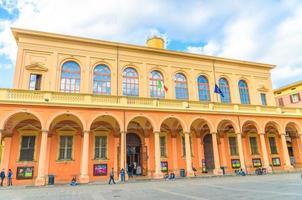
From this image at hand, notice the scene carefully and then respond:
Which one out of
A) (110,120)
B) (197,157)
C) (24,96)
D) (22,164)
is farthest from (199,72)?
(22,164)

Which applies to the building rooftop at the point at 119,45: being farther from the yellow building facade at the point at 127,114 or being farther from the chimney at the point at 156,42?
the chimney at the point at 156,42

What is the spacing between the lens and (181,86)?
24.3 meters

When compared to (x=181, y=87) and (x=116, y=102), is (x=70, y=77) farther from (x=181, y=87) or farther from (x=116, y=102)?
(x=181, y=87)

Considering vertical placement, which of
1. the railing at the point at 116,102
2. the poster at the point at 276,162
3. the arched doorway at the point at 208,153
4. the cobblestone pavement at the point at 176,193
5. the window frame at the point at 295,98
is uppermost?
the window frame at the point at 295,98

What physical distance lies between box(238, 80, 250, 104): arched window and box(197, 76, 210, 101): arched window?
15.2 ft

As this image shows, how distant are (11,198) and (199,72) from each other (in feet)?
68.0

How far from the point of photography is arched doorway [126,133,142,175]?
20.9m

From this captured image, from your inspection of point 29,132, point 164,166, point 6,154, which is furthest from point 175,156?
point 6,154

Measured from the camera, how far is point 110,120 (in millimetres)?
19688

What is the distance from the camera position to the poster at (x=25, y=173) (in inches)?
658

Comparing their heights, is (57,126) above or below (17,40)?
below

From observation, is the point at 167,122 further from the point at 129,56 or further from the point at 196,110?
the point at 129,56

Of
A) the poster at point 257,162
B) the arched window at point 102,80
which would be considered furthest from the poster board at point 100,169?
the poster at point 257,162

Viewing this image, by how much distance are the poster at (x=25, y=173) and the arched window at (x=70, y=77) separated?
7044 mm
